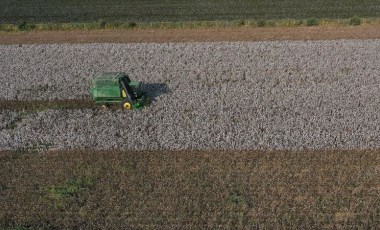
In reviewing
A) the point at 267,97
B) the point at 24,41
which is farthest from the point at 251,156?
the point at 24,41

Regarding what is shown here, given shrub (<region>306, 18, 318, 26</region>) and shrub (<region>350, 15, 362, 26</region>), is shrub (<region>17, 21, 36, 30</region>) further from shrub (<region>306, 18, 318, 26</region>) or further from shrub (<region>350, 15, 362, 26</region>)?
shrub (<region>350, 15, 362, 26</region>)

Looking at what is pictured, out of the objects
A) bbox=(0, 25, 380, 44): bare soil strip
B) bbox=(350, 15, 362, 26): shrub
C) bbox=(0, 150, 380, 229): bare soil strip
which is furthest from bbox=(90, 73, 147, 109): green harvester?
bbox=(350, 15, 362, 26): shrub

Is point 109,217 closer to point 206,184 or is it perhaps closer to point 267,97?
point 206,184

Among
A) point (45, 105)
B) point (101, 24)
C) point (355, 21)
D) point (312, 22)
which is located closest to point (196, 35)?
point (101, 24)

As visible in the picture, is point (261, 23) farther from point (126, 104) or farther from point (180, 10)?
point (126, 104)

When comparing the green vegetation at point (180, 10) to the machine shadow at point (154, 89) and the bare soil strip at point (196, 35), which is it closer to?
the bare soil strip at point (196, 35)

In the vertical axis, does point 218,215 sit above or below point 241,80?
below
